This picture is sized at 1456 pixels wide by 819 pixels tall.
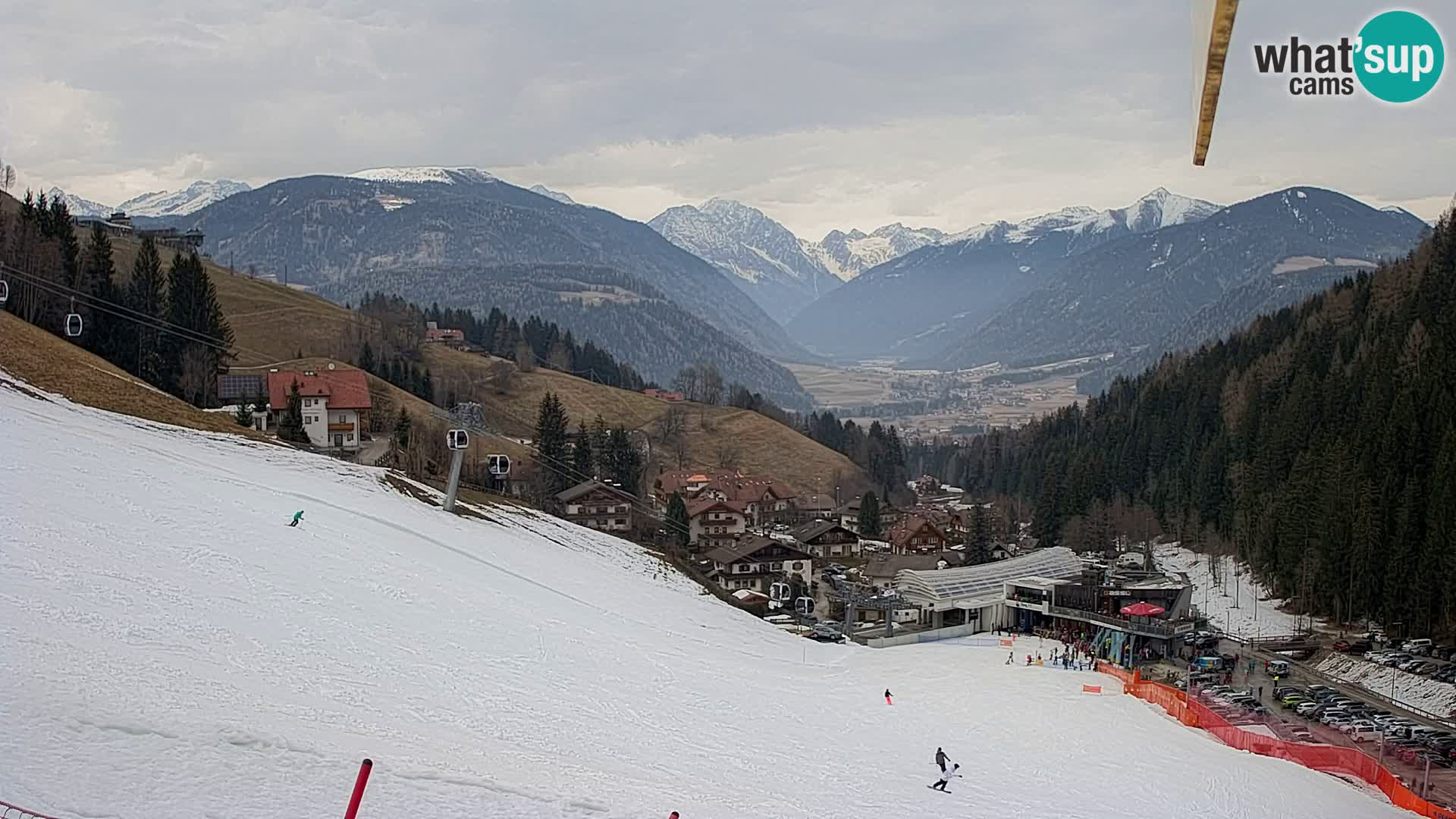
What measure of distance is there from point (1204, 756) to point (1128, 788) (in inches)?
213

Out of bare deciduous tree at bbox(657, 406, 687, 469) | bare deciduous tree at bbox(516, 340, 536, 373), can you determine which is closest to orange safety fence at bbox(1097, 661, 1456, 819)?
bare deciduous tree at bbox(657, 406, 687, 469)

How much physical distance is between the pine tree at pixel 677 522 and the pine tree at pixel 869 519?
65.5ft

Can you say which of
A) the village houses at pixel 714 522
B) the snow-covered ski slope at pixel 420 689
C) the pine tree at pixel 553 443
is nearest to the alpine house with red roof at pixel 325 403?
the pine tree at pixel 553 443

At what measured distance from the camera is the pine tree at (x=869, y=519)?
3575 inches

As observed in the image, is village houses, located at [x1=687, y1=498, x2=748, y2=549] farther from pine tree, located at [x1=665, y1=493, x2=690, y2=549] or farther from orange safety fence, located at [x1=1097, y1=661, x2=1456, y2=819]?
orange safety fence, located at [x1=1097, y1=661, x2=1456, y2=819]

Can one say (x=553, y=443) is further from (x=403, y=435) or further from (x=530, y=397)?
(x=530, y=397)

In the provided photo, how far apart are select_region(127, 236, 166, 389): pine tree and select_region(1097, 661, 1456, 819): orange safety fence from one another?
4948 cm

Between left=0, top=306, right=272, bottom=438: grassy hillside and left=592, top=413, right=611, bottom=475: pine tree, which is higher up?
left=0, top=306, right=272, bottom=438: grassy hillside

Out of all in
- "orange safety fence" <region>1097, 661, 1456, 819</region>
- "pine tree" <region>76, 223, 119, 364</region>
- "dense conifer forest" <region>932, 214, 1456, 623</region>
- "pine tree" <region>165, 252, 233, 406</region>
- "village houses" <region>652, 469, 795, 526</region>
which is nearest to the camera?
"orange safety fence" <region>1097, 661, 1456, 819</region>

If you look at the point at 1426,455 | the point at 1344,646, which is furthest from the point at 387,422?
the point at 1426,455

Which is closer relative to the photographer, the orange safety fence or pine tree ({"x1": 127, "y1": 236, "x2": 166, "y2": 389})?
the orange safety fence

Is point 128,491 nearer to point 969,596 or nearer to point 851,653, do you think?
point 851,653

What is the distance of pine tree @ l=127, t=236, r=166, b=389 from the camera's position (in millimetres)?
58812

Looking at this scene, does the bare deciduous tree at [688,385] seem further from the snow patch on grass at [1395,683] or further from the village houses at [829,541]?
the snow patch on grass at [1395,683]
